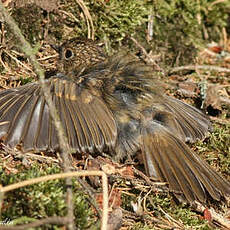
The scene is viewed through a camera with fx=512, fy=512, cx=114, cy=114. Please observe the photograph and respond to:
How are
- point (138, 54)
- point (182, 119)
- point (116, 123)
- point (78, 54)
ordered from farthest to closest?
point (138, 54)
point (78, 54)
point (182, 119)
point (116, 123)

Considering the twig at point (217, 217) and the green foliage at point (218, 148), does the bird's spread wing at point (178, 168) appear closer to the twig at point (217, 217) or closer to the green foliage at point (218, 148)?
the twig at point (217, 217)

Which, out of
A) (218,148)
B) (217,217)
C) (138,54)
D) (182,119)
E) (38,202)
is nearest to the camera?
(38,202)

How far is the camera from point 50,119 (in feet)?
12.9

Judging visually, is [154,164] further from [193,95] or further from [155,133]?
[193,95]

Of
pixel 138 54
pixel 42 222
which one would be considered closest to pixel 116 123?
pixel 42 222

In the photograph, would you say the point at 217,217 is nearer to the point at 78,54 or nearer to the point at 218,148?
the point at 218,148

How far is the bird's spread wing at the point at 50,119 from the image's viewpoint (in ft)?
12.7

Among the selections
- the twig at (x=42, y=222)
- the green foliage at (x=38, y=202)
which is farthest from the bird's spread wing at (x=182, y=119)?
the twig at (x=42, y=222)

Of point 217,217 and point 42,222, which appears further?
point 217,217

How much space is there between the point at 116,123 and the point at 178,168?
63 centimetres

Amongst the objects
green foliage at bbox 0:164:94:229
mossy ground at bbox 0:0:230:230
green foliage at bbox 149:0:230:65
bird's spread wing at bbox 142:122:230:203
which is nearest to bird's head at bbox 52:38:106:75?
mossy ground at bbox 0:0:230:230

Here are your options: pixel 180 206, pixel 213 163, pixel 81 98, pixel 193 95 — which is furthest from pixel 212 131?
pixel 81 98

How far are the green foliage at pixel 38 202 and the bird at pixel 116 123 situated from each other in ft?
2.14

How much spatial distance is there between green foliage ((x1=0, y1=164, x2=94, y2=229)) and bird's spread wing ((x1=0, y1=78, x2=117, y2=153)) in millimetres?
642
